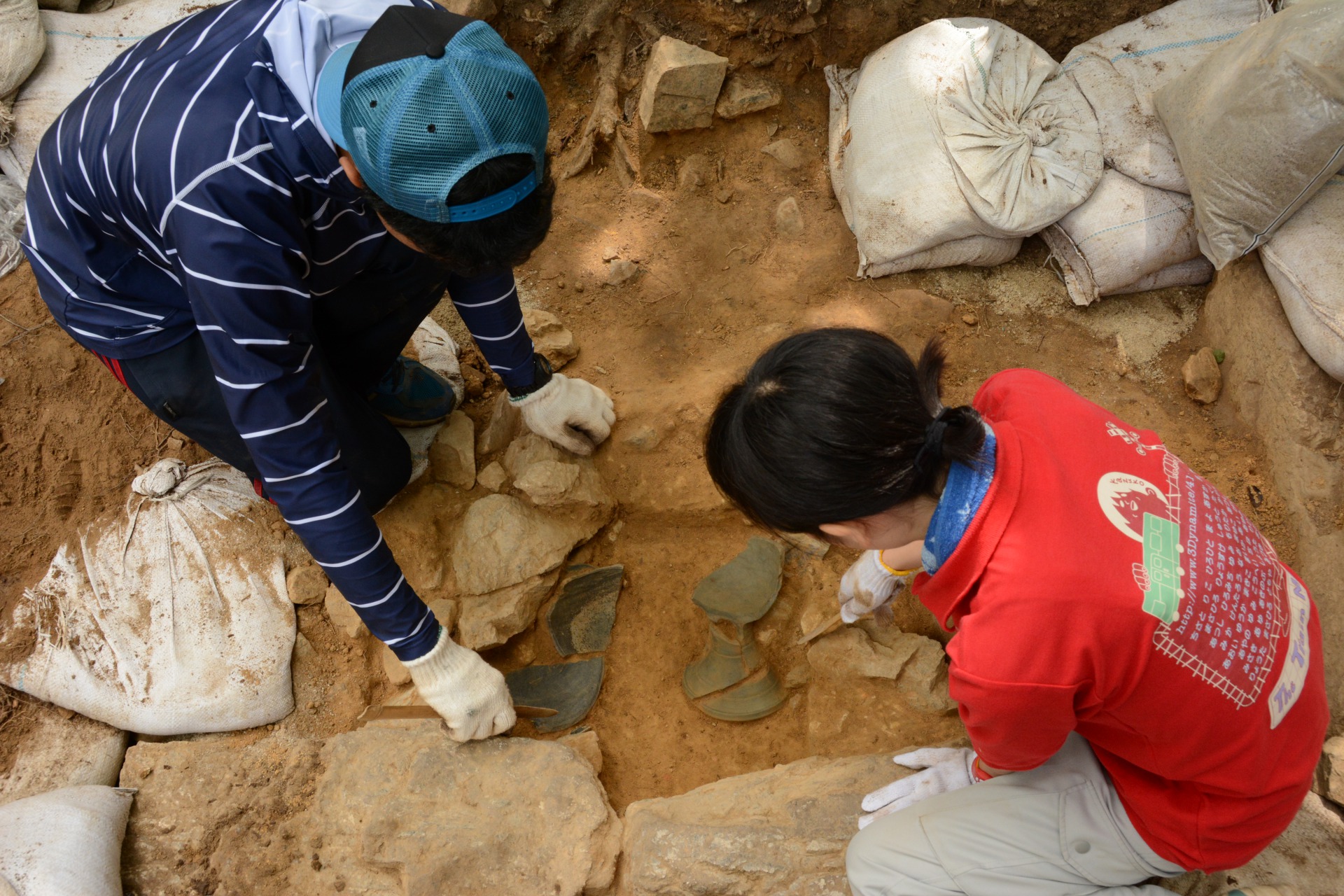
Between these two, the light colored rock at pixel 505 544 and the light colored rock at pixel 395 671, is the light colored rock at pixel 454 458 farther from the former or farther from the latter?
the light colored rock at pixel 395 671

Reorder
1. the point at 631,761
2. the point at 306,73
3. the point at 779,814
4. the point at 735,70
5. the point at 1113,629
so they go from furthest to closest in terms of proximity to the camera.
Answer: the point at 735,70 → the point at 631,761 → the point at 779,814 → the point at 306,73 → the point at 1113,629

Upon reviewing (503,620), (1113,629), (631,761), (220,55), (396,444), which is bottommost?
(631,761)

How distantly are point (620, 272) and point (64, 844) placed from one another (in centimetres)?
213

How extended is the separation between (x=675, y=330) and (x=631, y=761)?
1.39 m

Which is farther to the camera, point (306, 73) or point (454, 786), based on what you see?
point (454, 786)

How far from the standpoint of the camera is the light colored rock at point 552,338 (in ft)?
8.57

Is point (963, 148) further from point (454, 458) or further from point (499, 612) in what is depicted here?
point (499, 612)

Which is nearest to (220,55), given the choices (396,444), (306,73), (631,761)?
(306,73)

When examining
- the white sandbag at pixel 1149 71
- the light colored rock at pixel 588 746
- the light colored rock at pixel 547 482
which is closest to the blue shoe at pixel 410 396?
the light colored rock at pixel 547 482

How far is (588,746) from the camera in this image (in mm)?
1926

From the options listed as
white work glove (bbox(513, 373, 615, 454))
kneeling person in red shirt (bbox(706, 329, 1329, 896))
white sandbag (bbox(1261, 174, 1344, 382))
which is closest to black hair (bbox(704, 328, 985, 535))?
kneeling person in red shirt (bbox(706, 329, 1329, 896))

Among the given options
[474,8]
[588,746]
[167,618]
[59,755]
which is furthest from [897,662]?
[474,8]

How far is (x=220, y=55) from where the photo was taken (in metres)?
1.48

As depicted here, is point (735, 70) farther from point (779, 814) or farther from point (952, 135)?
point (779, 814)
